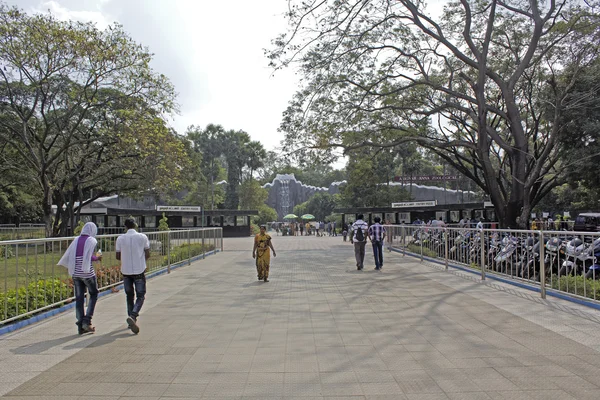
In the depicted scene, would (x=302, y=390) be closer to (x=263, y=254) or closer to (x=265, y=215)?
(x=263, y=254)

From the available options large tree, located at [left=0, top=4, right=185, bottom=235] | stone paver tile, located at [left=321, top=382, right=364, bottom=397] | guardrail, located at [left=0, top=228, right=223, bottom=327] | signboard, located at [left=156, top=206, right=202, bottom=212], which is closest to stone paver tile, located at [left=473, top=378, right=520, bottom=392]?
stone paver tile, located at [left=321, top=382, right=364, bottom=397]

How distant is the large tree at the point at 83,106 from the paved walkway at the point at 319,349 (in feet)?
43.3

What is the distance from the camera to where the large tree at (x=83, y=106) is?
59.3 ft

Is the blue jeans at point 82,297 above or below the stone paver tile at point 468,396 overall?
above

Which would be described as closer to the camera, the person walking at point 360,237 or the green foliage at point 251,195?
the person walking at point 360,237

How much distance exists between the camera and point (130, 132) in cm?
1997

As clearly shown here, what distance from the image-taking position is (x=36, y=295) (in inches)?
281

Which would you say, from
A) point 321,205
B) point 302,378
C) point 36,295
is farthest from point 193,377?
point 321,205

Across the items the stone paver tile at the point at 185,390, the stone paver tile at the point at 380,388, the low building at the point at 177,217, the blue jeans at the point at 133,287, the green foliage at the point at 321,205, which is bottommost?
the stone paver tile at the point at 380,388

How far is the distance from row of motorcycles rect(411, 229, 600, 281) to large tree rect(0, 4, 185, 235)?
13755mm

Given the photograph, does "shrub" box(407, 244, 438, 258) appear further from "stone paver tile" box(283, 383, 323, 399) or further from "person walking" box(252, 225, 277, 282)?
"stone paver tile" box(283, 383, 323, 399)

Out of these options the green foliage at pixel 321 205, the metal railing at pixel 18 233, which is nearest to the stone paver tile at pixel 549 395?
the metal railing at pixel 18 233

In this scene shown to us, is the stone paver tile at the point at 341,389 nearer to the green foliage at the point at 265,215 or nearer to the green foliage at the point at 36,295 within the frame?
the green foliage at the point at 36,295

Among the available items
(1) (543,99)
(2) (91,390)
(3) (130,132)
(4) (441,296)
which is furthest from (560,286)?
(3) (130,132)
